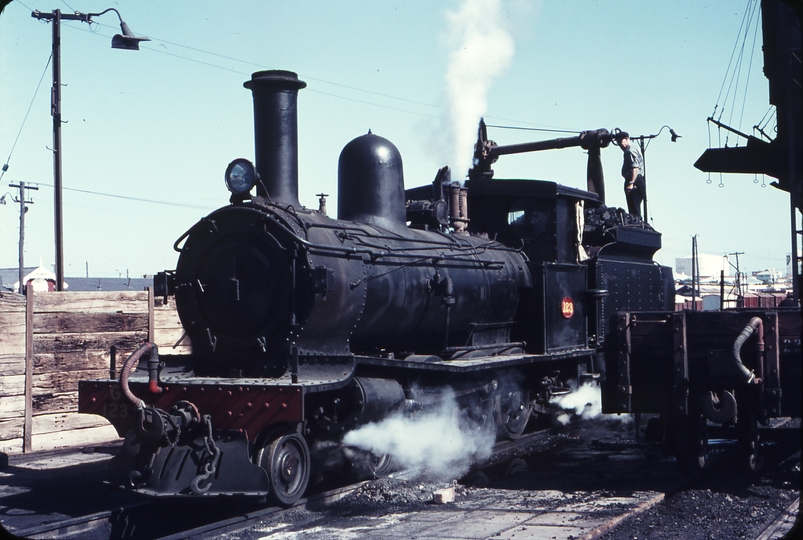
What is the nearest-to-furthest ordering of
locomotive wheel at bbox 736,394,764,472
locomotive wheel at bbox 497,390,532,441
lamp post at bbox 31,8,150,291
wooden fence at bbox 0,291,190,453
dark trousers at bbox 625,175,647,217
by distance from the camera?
Result: locomotive wheel at bbox 736,394,764,472 → locomotive wheel at bbox 497,390,532,441 → wooden fence at bbox 0,291,190,453 → dark trousers at bbox 625,175,647,217 → lamp post at bbox 31,8,150,291

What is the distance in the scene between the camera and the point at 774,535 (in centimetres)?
607

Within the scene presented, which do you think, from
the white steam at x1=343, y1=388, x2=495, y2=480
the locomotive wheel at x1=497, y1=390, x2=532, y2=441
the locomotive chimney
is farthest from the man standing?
the locomotive chimney

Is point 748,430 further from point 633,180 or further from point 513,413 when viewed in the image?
point 633,180

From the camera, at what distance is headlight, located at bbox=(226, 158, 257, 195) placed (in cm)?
728

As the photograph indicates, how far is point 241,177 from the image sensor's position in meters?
7.34

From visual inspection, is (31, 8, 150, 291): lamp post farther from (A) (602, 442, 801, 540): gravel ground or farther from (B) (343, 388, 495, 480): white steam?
(A) (602, 442, 801, 540): gravel ground

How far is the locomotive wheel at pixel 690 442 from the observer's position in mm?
7941

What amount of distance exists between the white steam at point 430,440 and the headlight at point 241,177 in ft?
7.71

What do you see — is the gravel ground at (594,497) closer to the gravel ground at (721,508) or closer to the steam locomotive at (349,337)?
the gravel ground at (721,508)

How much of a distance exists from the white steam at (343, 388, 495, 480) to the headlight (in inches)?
92.5

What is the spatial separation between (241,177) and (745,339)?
4767 millimetres

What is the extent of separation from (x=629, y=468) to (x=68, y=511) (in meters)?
5.49

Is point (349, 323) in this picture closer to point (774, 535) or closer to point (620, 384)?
point (620, 384)

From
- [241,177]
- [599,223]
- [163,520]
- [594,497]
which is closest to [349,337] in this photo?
[241,177]
